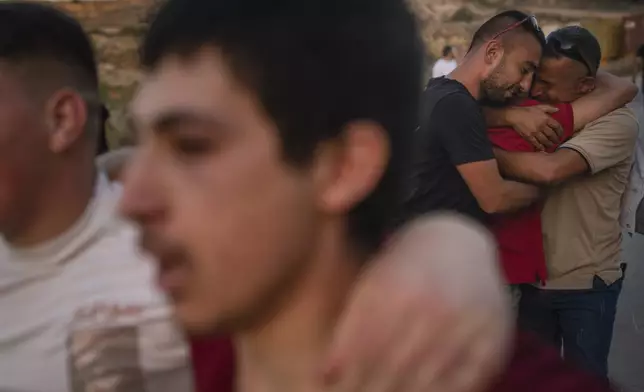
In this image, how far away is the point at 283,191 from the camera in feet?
2.87

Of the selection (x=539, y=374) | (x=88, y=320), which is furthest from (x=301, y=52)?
(x=88, y=320)

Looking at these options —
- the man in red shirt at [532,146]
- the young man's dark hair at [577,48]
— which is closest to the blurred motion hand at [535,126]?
the man in red shirt at [532,146]

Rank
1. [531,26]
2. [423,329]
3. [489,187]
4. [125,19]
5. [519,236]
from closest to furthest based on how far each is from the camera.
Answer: [423,329] < [489,187] < [519,236] < [531,26] < [125,19]

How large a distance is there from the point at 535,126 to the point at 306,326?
5.86 ft

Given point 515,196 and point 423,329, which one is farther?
point 515,196

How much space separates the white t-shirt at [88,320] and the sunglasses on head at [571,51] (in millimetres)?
1783

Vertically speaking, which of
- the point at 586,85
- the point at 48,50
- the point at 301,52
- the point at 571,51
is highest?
the point at 301,52

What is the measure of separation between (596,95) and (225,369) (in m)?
1.96

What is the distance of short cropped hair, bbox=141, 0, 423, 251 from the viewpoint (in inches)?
34.4

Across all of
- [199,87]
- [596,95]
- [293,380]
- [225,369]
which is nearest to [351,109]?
[199,87]

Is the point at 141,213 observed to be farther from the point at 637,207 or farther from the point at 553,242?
the point at 637,207

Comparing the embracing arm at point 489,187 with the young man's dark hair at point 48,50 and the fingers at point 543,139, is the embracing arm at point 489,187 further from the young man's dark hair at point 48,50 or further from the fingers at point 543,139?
the young man's dark hair at point 48,50

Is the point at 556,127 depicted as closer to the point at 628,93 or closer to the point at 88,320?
the point at 628,93

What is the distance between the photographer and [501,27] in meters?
2.61
